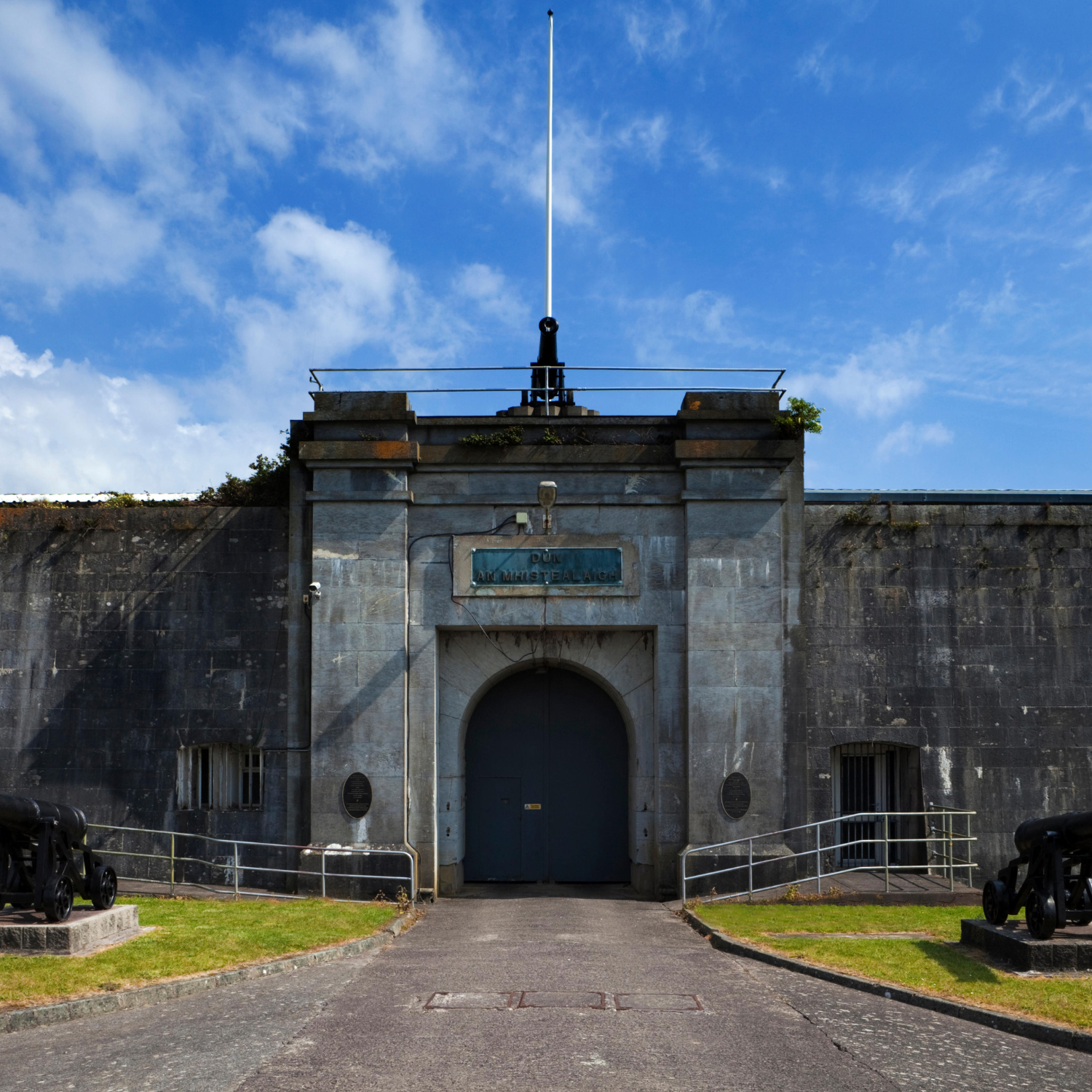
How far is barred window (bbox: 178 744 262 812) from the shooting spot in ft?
49.7

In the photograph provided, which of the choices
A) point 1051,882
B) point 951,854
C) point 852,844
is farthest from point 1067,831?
point 852,844

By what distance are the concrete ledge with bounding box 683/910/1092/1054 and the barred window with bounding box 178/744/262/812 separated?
24.1 feet

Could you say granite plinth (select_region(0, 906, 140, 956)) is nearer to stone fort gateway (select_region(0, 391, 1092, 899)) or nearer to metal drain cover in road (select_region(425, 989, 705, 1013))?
metal drain cover in road (select_region(425, 989, 705, 1013))

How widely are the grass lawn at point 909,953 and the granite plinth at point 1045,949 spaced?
0.24 metres

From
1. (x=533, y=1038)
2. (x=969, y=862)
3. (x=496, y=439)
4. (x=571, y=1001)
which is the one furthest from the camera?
(x=496, y=439)

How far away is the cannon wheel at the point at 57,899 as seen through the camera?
10.1 m

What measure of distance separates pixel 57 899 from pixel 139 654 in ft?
18.1

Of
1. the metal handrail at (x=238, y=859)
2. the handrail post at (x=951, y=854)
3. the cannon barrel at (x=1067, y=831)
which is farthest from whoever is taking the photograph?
the metal handrail at (x=238, y=859)

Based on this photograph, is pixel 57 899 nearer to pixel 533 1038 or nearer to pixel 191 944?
pixel 191 944

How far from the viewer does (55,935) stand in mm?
9891

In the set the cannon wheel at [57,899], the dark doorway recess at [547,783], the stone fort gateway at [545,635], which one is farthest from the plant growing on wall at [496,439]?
the cannon wheel at [57,899]

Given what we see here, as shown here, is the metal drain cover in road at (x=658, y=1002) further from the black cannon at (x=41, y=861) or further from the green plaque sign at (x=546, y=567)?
the green plaque sign at (x=546, y=567)

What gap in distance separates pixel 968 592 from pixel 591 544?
18.3 feet

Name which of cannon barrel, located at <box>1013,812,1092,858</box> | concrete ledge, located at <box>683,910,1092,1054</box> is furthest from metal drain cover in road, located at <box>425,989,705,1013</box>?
cannon barrel, located at <box>1013,812,1092,858</box>
